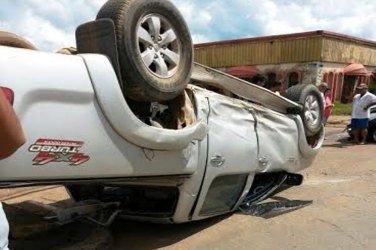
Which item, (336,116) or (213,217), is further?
(336,116)

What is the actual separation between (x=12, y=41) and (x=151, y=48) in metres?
1.17

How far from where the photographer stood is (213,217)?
5.41 metres

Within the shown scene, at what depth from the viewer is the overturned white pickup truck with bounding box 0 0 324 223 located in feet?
10.6

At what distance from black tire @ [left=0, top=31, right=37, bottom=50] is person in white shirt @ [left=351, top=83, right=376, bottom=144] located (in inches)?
380

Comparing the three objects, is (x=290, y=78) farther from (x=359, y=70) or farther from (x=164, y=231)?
(x=164, y=231)

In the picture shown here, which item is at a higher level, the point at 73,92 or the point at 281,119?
the point at 73,92

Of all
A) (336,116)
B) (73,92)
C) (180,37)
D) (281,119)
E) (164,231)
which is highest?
(180,37)

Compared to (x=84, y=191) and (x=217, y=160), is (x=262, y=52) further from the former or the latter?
(x=217, y=160)

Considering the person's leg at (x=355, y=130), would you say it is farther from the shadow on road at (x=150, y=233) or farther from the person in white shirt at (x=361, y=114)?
the shadow on road at (x=150, y=233)

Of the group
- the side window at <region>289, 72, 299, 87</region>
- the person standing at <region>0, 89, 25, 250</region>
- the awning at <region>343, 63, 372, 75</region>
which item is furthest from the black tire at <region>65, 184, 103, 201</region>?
the awning at <region>343, 63, 372, 75</region>

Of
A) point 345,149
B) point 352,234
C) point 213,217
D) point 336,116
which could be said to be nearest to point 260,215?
point 213,217

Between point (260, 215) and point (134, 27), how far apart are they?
2.64 meters

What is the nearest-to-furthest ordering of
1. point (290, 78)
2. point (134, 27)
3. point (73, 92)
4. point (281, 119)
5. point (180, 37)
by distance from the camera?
point (73, 92)
point (134, 27)
point (180, 37)
point (281, 119)
point (290, 78)

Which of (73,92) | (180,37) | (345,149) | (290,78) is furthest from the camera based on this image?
(290,78)
